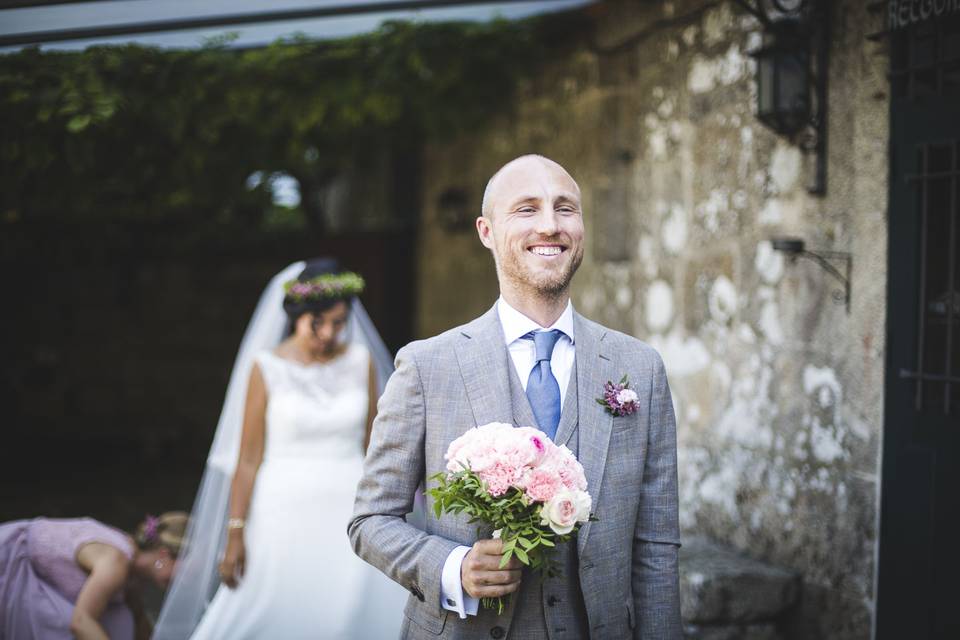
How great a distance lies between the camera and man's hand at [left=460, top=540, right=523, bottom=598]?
74.7 inches

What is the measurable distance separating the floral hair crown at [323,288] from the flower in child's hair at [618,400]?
92.3 inches

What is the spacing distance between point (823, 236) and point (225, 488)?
2975 mm

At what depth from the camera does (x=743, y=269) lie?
441 centimetres

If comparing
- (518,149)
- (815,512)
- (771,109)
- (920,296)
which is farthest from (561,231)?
(518,149)

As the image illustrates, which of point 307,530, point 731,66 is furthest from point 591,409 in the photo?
point 731,66

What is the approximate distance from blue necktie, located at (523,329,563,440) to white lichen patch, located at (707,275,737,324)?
2549mm

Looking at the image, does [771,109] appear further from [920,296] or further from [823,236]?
[920,296]

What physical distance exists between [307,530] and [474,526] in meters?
2.10

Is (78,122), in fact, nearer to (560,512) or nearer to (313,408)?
(313,408)

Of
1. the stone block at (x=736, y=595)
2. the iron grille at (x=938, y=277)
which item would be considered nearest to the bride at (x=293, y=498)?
the stone block at (x=736, y=595)

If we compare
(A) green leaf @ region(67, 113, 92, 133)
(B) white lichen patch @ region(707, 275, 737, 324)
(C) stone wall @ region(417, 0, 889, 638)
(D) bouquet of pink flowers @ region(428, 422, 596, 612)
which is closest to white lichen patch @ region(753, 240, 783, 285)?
(C) stone wall @ region(417, 0, 889, 638)

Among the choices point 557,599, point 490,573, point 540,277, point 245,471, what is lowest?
point 245,471

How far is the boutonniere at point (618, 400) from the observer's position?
2.10 meters

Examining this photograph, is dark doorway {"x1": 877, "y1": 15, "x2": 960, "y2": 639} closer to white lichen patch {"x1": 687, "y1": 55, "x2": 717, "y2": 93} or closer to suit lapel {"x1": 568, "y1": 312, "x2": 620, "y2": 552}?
white lichen patch {"x1": 687, "y1": 55, "x2": 717, "y2": 93}
